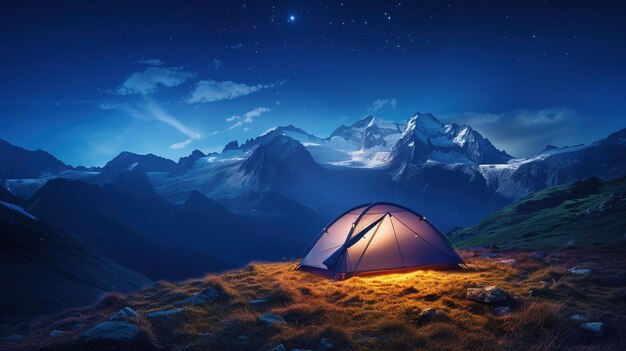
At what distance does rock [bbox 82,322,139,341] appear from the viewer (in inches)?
303

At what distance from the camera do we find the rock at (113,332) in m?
7.69

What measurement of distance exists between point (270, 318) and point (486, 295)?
7.05m

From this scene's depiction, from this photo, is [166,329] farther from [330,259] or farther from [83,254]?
[83,254]

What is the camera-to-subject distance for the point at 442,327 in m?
8.99

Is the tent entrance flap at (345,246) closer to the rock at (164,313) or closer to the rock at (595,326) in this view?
the rock at (164,313)

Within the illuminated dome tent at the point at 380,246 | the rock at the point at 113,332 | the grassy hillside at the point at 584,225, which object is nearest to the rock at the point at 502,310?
the illuminated dome tent at the point at 380,246

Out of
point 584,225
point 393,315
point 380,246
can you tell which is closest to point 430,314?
point 393,315

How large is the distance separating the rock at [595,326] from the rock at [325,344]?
6359mm

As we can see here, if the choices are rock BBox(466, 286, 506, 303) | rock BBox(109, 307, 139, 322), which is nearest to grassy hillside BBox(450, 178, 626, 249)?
rock BBox(466, 286, 506, 303)

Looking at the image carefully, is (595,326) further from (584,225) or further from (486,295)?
(584,225)

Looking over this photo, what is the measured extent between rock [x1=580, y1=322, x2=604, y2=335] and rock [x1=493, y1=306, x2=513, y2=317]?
1815mm

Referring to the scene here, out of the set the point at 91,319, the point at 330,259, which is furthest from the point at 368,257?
the point at 91,319

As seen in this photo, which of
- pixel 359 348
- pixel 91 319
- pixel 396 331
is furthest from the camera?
pixel 91 319

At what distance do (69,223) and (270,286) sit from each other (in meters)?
176
